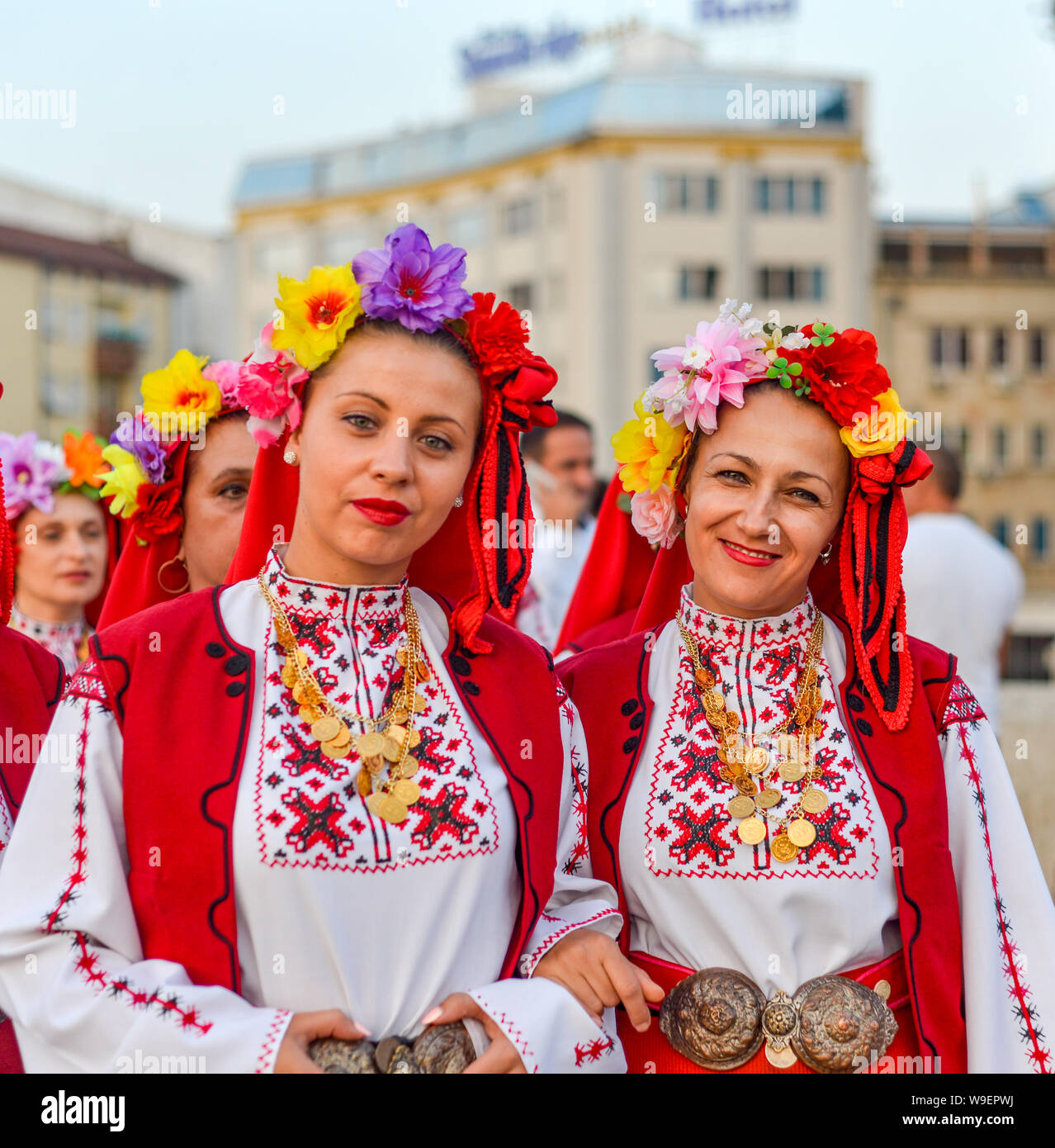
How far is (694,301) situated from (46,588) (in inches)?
A: 1079

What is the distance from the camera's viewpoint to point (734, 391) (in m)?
2.70

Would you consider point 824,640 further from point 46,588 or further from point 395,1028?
point 46,588

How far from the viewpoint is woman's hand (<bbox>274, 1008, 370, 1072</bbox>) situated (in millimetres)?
2010

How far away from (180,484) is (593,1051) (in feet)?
5.95

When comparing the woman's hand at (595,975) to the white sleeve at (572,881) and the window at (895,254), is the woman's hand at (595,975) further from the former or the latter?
the window at (895,254)

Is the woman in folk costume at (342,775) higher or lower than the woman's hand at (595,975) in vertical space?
higher

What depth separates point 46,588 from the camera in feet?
15.9

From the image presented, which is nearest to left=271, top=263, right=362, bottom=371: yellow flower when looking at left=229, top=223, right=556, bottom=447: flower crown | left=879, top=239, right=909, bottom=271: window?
left=229, top=223, right=556, bottom=447: flower crown

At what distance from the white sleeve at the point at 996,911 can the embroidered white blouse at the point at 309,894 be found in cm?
Answer: 71

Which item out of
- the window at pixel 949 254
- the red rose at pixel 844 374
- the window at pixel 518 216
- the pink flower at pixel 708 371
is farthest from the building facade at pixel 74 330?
the red rose at pixel 844 374

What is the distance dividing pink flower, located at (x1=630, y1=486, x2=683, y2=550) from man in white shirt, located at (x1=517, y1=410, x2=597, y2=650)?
2.81 m

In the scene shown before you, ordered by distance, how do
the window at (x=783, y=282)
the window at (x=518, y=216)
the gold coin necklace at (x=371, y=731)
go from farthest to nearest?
the window at (x=518, y=216)
the window at (x=783, y=282)
the gold coin necklace at (x=371, y=731)

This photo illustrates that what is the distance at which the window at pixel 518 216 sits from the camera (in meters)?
31.7
